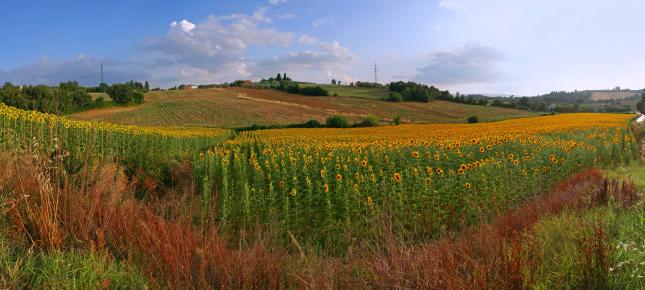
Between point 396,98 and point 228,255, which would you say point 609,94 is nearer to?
point 396,98

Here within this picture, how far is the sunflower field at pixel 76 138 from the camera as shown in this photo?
8.44 metres

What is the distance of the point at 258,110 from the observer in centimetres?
6184

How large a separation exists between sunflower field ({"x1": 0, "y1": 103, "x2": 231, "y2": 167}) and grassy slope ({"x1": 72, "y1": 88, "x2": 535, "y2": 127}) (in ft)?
116

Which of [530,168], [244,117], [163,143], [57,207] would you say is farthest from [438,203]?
[244,117]

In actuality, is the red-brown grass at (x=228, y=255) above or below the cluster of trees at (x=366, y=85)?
below

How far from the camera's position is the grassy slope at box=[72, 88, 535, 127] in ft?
183

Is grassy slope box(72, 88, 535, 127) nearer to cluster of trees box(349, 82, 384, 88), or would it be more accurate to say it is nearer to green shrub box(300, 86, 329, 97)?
green shrub box(300, 86, 329, 97)

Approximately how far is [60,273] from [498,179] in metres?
8.17

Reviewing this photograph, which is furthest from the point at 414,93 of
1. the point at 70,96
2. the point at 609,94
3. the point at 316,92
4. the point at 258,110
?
the point at 609,94

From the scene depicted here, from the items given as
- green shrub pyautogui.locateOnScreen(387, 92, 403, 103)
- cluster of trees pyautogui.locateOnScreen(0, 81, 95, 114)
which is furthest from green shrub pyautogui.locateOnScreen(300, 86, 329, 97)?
cluster of trees pyautogui.locateOnScreen(0, 81, 95, 114)

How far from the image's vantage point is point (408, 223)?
7.48 meters

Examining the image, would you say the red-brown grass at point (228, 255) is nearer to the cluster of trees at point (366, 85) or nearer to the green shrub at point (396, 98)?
the green shrub at point (396, 98)

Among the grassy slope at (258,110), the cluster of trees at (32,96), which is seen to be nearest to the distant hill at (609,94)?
the grassy slope at (258,110)

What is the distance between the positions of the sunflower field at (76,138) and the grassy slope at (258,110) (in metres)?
35.3
